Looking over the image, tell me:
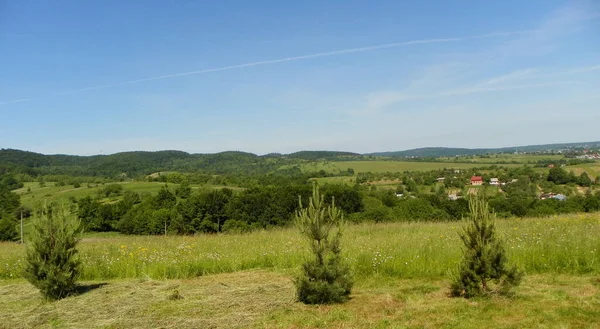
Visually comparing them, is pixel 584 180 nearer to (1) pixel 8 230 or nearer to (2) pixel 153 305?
(2) pixel 153 305

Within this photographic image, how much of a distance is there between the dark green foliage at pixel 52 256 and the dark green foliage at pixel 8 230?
52.0 m

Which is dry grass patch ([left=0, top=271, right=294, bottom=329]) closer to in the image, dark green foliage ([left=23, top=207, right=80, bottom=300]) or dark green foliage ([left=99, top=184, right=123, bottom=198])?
dark green foliage ([left=23, top=207, right=80, bottom=300])

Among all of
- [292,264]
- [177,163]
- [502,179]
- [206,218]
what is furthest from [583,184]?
[177,163]

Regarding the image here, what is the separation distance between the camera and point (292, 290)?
25.4 feet

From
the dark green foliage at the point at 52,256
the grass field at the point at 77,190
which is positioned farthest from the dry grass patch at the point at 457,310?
the grass field at the point at 77,190

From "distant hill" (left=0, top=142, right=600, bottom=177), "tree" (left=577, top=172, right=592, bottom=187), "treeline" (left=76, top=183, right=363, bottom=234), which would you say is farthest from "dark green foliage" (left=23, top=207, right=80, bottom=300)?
"distant hill" (left=0, top=142, right=600, bottom=177)

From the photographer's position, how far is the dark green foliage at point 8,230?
166ft

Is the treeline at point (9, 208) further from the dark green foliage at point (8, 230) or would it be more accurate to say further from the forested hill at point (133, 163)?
the forested hill at point (133, 163)

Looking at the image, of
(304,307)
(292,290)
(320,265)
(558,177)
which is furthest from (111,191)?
(304,307)

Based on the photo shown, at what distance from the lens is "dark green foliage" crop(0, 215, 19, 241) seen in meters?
50.5

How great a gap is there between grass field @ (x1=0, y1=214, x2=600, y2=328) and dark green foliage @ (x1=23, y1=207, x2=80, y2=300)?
0.37 meters

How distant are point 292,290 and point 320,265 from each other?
4.02ft

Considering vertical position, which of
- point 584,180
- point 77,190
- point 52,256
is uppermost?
point 52,256

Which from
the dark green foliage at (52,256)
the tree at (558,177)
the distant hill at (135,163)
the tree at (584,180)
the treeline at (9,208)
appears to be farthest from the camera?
the distant hill at (135,163)
